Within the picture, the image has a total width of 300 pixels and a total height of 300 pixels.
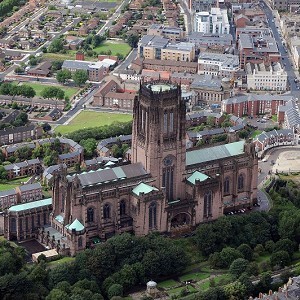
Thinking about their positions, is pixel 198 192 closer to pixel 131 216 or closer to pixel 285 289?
pixel 131 216

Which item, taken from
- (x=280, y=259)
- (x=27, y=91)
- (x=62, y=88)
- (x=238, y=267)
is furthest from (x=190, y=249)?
(x=62, y=88)

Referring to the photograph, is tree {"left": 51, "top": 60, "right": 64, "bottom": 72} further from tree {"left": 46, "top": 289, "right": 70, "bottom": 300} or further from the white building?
tree {"left": 46, "top": 289, "right": 70, "bottom": 300}

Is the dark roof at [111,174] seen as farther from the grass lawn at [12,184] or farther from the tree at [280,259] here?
the grass lawn at [12,184]

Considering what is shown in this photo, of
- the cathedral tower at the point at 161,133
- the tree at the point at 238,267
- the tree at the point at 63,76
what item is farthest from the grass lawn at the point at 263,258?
the tree at the point at 63,76

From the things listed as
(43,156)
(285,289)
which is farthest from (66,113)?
(285,289)

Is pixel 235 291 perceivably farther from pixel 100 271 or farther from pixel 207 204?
pixel 207 204

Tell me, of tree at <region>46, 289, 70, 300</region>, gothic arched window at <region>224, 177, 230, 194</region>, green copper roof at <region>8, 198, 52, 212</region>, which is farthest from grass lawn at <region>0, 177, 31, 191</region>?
tree at <region>46, 289, 70, 300</region>

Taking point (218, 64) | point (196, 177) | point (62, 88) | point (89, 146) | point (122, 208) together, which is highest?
point (196, 177)
